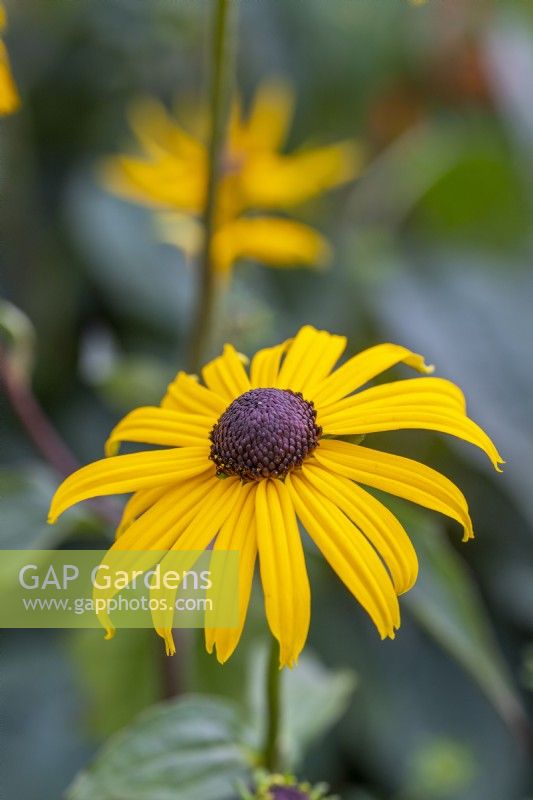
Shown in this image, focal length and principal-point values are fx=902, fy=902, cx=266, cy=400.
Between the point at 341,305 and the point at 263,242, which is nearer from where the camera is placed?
the point at 263,242

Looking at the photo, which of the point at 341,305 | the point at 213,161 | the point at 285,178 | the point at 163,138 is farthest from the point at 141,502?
the point at 341,305

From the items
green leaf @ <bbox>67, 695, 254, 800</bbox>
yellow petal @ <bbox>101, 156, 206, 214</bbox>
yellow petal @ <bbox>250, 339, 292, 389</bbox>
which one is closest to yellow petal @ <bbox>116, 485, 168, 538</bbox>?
yellow petal @ <bbox>250, 339, 292, 389</bbox>

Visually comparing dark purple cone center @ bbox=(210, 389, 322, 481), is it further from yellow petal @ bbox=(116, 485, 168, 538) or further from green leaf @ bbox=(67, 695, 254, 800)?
green leaf @ bbox=(67, 695, 254, 800)

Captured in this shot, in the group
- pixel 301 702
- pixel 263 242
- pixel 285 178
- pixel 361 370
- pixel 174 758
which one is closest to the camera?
pixel 361 370

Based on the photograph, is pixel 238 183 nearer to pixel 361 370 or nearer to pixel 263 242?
pixel 263 242

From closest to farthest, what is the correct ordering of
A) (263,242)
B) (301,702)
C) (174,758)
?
(174,758), (301,702), (263,242)

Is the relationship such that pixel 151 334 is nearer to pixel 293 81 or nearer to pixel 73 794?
pixel 293 81
